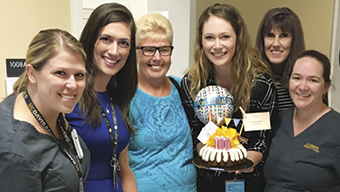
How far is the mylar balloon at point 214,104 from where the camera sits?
1871mm

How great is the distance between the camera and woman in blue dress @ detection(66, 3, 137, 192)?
1.63 meters

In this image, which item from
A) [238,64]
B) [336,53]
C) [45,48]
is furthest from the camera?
[336,53]

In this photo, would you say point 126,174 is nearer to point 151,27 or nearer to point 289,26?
point 151,27

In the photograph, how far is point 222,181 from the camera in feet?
6.84

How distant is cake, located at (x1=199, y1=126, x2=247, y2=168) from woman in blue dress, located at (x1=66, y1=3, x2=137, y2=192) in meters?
0.49

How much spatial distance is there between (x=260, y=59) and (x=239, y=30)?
0.33 m

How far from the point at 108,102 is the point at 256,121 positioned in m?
0.95

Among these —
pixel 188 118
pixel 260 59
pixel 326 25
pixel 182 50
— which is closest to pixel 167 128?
pixel 188 118

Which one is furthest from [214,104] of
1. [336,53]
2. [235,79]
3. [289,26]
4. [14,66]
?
[336,53]

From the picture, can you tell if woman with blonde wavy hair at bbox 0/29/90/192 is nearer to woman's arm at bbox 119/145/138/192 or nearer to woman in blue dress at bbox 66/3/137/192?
woman in blue dress at bbox 66/3/137/192

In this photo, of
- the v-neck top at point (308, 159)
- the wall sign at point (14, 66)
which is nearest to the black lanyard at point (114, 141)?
the v-neck top at point (308, 159)


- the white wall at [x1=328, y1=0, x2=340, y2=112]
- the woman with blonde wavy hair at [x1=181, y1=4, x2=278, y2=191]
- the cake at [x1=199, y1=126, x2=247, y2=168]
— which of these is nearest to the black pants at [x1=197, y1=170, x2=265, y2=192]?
the woman with blonde wavy hair at [x1=181, y1=4, x2=278, y2=191]

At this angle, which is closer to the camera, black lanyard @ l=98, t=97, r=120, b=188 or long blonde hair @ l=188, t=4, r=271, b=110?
black lanyard @ l=98, t=97, r=120, b=188

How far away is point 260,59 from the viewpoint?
2240 millimetres
